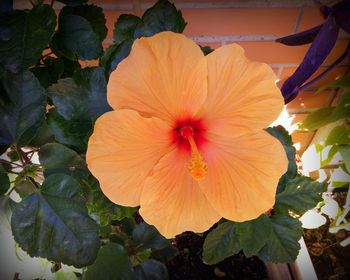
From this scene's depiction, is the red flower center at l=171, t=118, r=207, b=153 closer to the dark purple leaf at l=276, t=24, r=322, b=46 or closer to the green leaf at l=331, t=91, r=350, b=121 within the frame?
the dark purple leaf at l=276, t=24, r=322, b=46

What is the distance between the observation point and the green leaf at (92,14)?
0.54 meters

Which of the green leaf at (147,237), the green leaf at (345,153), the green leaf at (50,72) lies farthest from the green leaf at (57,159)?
the green leaf at (345,153)

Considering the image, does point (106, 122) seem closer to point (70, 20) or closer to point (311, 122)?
point (70, 20)

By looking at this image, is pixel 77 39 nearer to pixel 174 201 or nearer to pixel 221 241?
pixel 174 201

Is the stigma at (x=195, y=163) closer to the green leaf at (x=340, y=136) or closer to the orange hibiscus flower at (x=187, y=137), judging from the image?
the orange hibiscus flower at (x=187, y=137)

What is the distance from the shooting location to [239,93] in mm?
373

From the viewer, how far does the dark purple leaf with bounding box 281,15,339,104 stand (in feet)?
1.66

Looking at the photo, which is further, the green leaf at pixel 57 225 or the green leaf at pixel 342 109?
the green leaf at pixel 342 109

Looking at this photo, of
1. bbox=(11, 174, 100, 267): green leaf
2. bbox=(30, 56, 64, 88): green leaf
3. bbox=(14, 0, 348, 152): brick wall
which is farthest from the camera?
bbox=(14, 0, 348, 152): brick wall

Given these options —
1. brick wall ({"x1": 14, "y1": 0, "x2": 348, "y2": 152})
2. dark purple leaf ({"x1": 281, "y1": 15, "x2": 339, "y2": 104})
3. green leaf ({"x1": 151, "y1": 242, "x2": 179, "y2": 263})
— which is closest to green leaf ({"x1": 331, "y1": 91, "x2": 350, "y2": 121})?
brick wall ({"x1": 14, "y1": 0, "x2": 348, "y2": 152})

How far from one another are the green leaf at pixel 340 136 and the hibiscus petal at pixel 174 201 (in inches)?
25.9

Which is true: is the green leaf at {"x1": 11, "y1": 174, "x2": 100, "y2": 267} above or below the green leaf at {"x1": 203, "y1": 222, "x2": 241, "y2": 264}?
above

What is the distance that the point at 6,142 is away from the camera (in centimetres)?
47

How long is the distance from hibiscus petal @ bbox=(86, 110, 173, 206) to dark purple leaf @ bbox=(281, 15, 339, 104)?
23 centimetres
